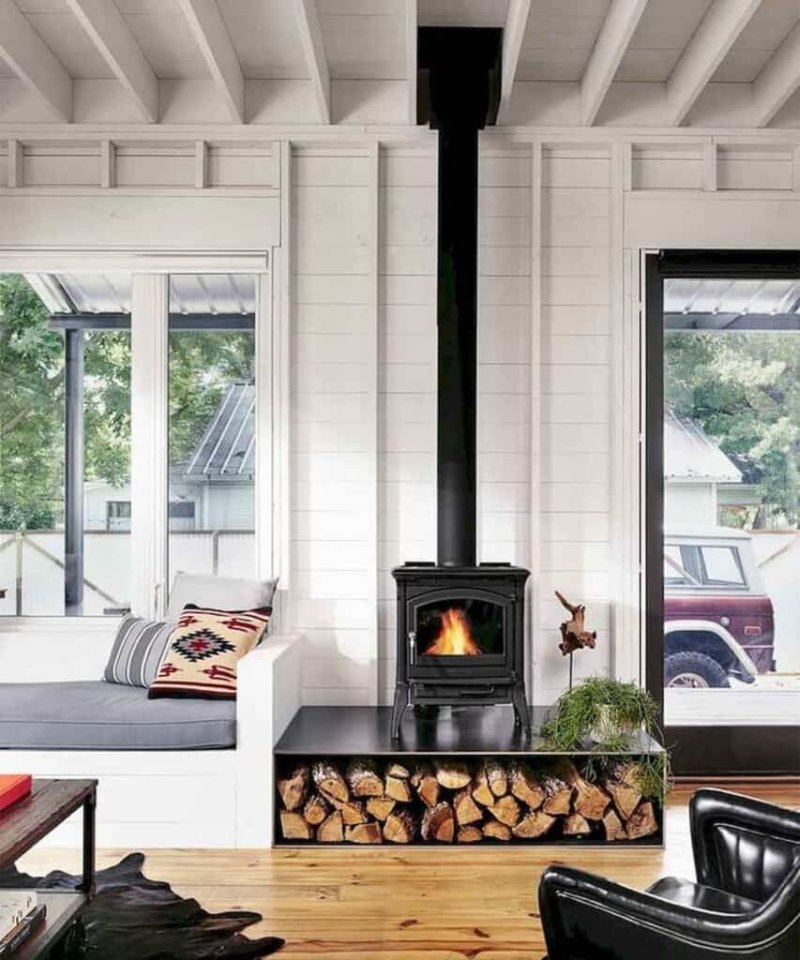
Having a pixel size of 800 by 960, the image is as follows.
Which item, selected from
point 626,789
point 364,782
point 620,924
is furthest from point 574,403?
point 620,924

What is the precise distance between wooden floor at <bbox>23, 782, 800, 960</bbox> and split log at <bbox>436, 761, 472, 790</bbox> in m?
0.22

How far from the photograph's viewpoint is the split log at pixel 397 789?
3.58 metres

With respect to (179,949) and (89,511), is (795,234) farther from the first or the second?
(179,949)

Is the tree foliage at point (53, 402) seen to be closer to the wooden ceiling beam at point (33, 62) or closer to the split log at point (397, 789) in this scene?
the wooden ceiling beam at point (33, 62)

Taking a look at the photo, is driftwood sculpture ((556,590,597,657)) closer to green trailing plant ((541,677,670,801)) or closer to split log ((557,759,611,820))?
green trailing plant ((541,677,670,801))

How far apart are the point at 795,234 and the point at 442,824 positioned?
2994 millimetres

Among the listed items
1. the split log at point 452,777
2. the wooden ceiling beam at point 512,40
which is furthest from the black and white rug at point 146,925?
the wooden ceiling beam at point 512,40

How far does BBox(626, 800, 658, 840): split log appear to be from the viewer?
3.59m

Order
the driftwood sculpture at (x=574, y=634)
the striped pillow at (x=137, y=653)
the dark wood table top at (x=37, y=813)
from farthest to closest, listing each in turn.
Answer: the driftwood sculpture at (x=574, y=634), the striped pillow at (x=137, y=653), the dark wood table top at (x=37, y=813)

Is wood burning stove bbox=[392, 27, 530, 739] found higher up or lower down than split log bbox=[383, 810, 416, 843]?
higher up

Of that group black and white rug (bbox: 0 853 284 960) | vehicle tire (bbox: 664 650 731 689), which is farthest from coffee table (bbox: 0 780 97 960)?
vehicle tire (bbox: 664 650 731 689)

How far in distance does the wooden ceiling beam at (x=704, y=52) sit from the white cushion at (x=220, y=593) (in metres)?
2.68

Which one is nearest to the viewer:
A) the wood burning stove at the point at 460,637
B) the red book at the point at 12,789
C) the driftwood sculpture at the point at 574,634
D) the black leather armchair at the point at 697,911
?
the black leather armchair at the point at 697,911

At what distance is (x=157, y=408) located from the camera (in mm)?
4430
